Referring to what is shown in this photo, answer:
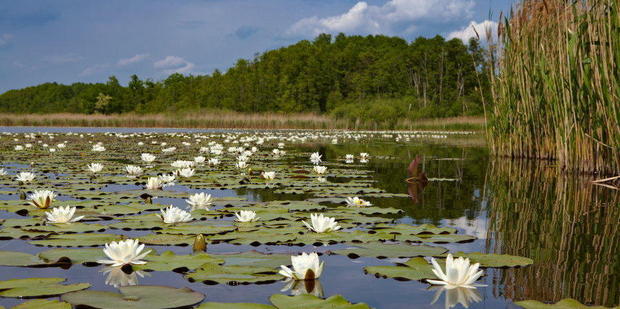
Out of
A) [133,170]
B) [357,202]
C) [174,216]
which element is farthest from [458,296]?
[133,170]

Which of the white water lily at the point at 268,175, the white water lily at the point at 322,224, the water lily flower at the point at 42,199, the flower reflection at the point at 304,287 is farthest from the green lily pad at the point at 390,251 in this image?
the white water lily at the point at 268,175

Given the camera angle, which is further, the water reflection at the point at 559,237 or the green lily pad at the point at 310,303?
the water reflection at the point at 559,237

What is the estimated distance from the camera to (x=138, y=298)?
1.84 metres

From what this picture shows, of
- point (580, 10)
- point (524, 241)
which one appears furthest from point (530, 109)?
point (524, 241)

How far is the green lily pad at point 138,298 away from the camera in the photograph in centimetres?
176

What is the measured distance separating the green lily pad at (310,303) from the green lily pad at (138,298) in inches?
11.2

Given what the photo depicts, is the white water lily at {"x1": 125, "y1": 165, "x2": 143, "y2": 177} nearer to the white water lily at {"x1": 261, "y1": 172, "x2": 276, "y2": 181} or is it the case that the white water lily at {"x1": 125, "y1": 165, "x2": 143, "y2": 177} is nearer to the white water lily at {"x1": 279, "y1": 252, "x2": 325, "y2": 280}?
the white water lily at {"x1": 261, "y1": 172, "x2": 276, "y2": 181}

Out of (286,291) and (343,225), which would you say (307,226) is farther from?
(286,291)

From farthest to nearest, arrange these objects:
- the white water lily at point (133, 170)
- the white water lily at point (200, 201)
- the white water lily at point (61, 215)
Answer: the white water lily at point (133, 170) → the white water lily at point (200, 201) → the white water lily at point (61, 215)

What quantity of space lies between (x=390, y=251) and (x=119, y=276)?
127 centimetres

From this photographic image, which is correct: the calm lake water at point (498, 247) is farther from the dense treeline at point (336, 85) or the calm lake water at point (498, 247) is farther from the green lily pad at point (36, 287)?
the dense treeline at point (336, 85)

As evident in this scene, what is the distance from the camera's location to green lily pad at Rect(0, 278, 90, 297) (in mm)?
1902

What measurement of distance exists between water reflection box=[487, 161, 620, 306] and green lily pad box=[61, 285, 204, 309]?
1.22 meters

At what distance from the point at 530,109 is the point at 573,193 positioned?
3427 millimetres
